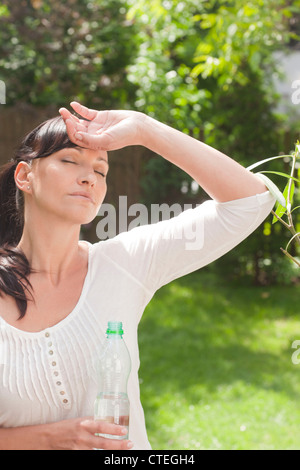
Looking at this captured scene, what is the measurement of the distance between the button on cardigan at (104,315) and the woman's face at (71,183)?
19 centimetres

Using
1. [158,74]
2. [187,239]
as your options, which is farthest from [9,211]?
[158,74]

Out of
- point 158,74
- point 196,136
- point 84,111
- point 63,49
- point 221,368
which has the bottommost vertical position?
point 221,368

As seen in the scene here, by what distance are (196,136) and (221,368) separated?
144 inches

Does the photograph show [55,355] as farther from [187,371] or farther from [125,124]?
[187,371]

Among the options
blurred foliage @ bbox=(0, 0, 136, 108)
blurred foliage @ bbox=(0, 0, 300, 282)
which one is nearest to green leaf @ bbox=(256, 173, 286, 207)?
blurred foliage @ bbox=(0, 0, 300, 282)

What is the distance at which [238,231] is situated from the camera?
1.80 m

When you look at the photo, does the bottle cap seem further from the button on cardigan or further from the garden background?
the garden background

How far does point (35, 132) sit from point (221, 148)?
5.76m

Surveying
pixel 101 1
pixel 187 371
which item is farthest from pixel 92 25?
pixel 187 371

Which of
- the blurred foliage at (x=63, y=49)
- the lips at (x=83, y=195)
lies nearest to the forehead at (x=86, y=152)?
the lips at (x=83, y=195)

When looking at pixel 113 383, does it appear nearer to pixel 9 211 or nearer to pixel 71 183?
pixel 71 183

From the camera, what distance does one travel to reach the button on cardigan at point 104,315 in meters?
1.71

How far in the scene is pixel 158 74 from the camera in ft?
25.1

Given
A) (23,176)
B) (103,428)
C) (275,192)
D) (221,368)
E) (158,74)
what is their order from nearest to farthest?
1. (103,428)
2. (275,192)
3. (23,176)
4. (221,368)
5. (158,74)
